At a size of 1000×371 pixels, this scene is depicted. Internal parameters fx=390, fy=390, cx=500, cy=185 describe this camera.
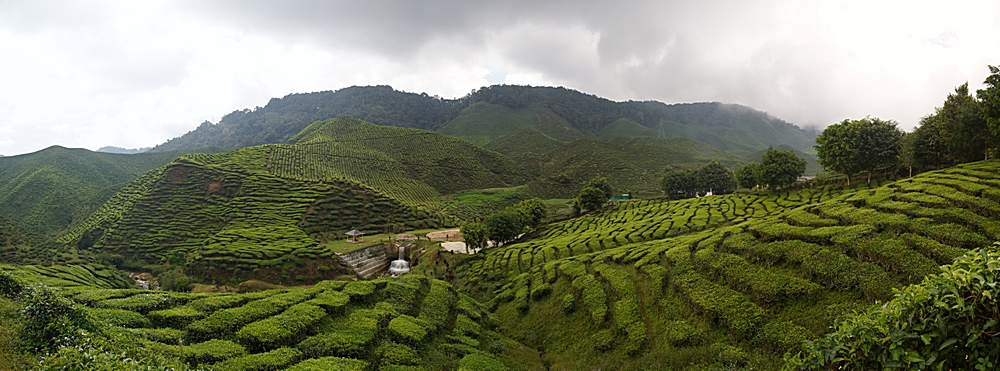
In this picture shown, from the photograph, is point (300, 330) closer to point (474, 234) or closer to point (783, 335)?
point (783, 335)

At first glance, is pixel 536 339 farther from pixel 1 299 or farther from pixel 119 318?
pixel 1 299

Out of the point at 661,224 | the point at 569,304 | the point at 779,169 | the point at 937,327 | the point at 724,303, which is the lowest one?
the point at 569,304

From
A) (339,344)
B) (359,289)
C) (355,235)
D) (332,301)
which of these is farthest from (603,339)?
(355,235)

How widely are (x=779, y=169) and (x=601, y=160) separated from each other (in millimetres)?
87634

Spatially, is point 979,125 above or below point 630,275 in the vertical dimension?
above

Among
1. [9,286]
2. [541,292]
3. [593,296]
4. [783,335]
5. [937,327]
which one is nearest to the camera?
[937,327]

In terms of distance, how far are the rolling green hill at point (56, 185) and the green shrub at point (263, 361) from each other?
8740cm

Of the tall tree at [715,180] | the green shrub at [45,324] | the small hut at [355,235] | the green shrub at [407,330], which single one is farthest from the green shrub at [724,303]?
the tall tree at [715,180]

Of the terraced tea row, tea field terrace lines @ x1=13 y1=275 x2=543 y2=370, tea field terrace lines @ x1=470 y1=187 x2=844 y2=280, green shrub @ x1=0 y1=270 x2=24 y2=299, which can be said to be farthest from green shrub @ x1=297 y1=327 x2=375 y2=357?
the terraced tea row

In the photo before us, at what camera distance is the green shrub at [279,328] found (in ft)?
42.5

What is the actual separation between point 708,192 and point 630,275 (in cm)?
6530

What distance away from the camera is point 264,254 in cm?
4197

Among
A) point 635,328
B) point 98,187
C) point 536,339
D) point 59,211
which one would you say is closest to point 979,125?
point 635,328

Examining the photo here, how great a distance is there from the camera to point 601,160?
5374 inches
